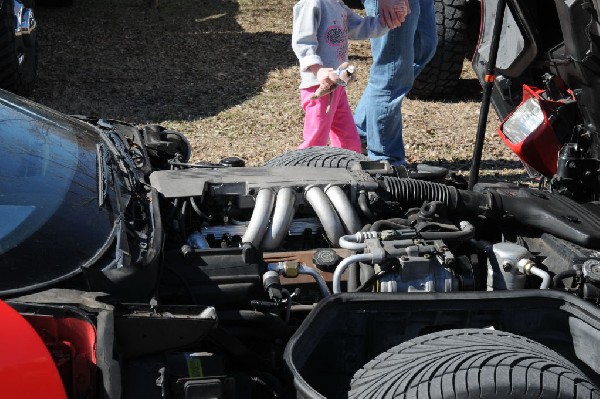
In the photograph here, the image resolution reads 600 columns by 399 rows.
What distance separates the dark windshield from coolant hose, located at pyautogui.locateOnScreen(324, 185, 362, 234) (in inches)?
35.0

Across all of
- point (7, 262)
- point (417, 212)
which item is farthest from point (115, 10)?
point (7, 262)

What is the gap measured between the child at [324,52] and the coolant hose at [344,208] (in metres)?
1.65

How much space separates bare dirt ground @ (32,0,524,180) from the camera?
7242 mm

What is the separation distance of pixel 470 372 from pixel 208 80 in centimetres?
680

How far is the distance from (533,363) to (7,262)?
1.47 metres

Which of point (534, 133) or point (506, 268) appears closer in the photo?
point (506, 268)

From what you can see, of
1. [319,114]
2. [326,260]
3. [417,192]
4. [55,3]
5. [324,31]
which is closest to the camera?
[326,260]

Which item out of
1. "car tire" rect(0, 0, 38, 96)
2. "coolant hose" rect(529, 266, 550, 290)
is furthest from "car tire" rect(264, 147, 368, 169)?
"car tire" rect(0, 0, 38, 96)

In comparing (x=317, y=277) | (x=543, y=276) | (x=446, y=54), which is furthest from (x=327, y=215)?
(x=446, y=54)

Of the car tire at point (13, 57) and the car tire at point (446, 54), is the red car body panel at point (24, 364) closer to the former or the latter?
the car tire at point (13, 57)

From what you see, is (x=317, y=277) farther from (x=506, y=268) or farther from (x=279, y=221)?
(x=506, y=268)

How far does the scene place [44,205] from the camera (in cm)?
261

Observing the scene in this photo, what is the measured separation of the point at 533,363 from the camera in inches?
97.9

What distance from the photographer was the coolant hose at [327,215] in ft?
10.7
